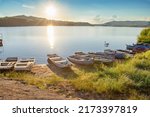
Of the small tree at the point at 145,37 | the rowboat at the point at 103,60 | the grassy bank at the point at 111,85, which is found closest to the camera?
the grassy bank at the point at 111,85

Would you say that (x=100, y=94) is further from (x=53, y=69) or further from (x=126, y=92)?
(x=53, y=69)

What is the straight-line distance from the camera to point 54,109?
7957mm

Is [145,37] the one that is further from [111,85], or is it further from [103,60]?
[111,85]

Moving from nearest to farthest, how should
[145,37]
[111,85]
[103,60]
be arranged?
[111,85] → [103,60] → [145,37]

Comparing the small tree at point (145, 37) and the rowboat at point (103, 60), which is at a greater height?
the small tree at point (145, 37)

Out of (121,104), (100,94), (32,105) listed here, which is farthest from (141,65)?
(32,105)

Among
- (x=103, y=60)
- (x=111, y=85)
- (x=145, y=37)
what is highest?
(x=111, y=85)

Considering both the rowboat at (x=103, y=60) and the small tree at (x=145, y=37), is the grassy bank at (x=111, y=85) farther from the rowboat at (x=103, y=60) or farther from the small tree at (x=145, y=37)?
the small tree at (x=145, y=37)

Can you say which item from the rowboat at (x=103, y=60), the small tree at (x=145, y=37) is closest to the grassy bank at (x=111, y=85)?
the rowboat at (x=103, y=60)

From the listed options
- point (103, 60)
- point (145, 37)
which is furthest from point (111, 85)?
point (145, 37)

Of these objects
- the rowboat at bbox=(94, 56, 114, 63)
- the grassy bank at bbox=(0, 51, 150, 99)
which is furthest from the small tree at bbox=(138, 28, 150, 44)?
the grassy bank at bbox=(0, 51, 150, 99)

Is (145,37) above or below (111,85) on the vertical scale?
below

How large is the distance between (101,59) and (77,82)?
58.3ft

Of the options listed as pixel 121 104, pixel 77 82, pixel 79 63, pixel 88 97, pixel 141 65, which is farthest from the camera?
pixel 79 63
